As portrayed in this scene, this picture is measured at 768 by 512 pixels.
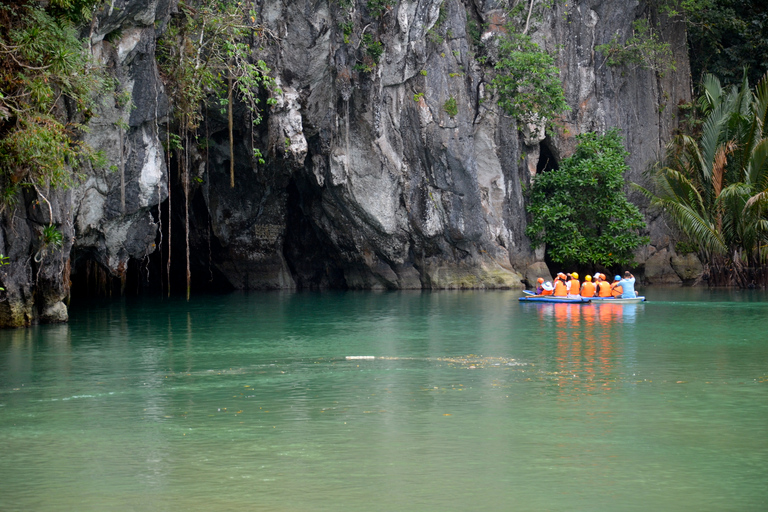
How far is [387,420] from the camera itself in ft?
28.2

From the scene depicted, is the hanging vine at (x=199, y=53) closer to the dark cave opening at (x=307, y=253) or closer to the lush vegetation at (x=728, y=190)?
the dark cave opening at (x=307, y=253)

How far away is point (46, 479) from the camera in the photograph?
21.6ft

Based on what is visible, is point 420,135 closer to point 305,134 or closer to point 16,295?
point 305,134

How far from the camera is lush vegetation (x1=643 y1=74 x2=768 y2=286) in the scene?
28844mm

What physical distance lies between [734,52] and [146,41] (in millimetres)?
24462

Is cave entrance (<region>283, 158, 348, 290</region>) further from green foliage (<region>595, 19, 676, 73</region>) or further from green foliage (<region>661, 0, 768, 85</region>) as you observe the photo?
green foliage (<region>661, 0, 768, 85</region>)

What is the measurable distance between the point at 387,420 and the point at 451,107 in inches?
927

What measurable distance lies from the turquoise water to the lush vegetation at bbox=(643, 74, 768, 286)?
12.9 meters

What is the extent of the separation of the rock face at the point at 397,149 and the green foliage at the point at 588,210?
0.89 metres

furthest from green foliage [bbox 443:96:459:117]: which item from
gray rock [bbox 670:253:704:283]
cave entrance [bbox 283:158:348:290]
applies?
gray rock [bbox 670:253:704:283]

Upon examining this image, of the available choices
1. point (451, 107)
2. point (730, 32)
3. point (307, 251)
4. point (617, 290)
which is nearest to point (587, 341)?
point (617, 290)

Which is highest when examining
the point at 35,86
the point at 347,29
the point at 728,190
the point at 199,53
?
the point at 347,29

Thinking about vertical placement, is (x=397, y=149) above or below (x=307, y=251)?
above

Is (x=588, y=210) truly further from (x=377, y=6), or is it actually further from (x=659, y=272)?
(x=377, y=6)
